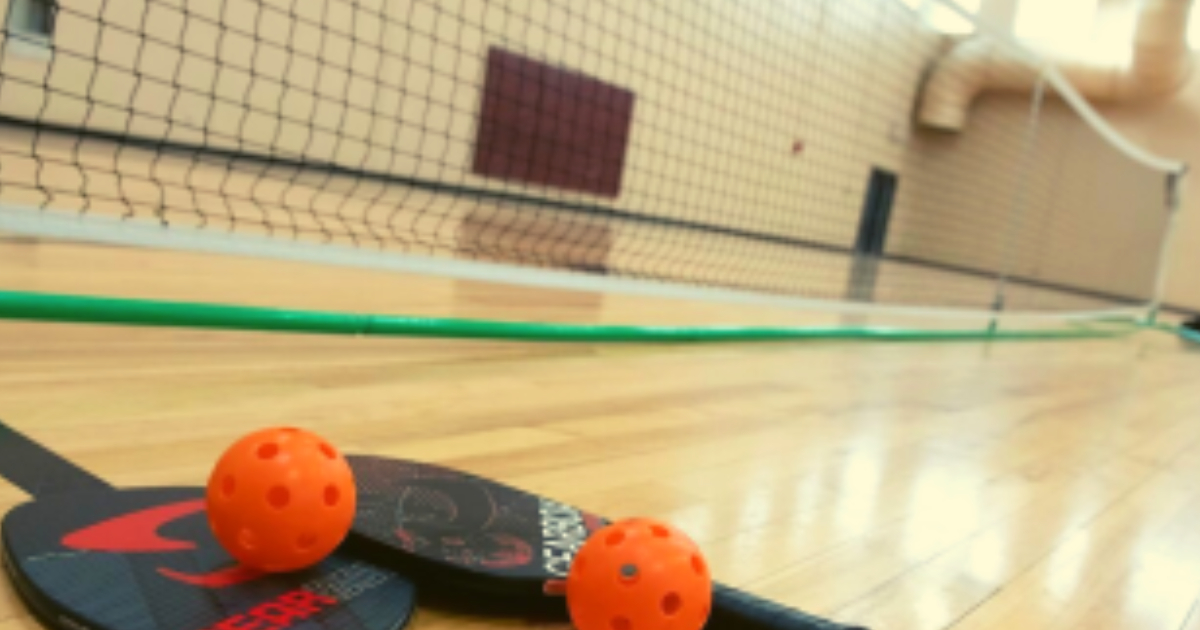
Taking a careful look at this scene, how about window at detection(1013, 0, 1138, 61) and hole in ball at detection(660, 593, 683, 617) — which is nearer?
hole in ball at detection(660, 593, 683, 617)

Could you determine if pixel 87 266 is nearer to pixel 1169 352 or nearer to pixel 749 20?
pixel 1169 352

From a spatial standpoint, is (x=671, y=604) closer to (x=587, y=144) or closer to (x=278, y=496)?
(x=278, y=496)

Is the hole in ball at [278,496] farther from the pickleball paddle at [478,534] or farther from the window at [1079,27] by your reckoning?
the window at [1079,27]

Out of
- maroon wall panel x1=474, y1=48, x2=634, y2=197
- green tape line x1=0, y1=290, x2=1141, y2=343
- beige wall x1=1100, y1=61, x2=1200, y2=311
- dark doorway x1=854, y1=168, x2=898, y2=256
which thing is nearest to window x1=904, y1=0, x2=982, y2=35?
dark doorway x1=854, y1=168, x2=898, y2=256

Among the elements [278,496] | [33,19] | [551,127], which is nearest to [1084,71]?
[551,127]

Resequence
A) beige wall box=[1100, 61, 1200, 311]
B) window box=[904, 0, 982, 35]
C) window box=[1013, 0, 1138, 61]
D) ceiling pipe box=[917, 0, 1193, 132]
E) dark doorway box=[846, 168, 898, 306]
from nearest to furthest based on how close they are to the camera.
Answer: ceiling pipe box=[917, 0, 1193, 132]
window box=[1013, 0, 1138, 61]
beige wall box=[1100, 61, 1200, 311]
window box=[904, 0, 982, 35]
dark doorway box=[846, 168, 898, 306]

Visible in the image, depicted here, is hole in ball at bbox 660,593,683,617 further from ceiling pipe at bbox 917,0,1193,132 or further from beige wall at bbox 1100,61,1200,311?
beige wall at bbox 1100,61,1200,311

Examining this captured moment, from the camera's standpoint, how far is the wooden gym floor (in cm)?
125

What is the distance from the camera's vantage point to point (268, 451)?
93 centimetres

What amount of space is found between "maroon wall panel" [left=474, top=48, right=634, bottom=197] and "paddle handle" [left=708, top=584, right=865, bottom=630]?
21.5ft

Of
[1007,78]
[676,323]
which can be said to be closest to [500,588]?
[676,323]

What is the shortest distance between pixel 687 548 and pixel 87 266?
6.24 feet

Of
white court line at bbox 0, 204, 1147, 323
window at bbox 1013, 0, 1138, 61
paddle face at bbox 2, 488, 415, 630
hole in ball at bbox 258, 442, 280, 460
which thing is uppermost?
window at bbox 1013, 0, 1138, 61

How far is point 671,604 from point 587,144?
26.4 feet
